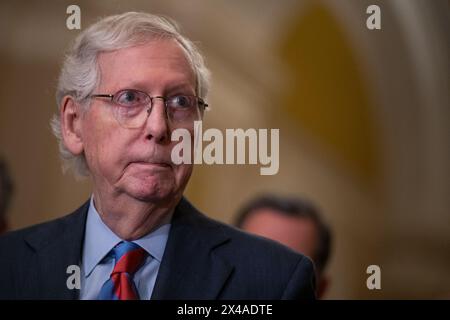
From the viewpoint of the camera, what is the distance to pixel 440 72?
162cm

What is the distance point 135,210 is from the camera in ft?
4.77

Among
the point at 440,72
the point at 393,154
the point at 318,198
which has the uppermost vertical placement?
the point at 440,72

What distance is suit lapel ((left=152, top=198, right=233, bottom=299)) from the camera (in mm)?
1445

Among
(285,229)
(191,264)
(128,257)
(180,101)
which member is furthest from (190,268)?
(180,101)

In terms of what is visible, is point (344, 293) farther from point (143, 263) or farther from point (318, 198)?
point (143, 263)

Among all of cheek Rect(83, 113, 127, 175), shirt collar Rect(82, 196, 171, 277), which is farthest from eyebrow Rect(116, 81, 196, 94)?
shirt collar Rect(82, 196, 171, 277)

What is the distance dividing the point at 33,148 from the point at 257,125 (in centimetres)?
61

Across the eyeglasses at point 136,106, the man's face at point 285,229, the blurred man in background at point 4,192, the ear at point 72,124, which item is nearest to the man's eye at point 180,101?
the eyeglasses at point 136,106

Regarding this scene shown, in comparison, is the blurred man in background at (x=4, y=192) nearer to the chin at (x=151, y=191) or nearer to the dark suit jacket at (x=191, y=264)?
the dark suit jacket at (x=191, y=264)

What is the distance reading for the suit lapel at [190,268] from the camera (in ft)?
A: 4.74

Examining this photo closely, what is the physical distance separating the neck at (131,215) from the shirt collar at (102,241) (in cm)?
1

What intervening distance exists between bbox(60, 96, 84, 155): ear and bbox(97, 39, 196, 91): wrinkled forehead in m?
0.11

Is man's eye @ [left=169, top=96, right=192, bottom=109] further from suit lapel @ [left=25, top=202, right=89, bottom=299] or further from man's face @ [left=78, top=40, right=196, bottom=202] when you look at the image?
suit lapel @ [left=25, top=202, right=89, bottom=299]
